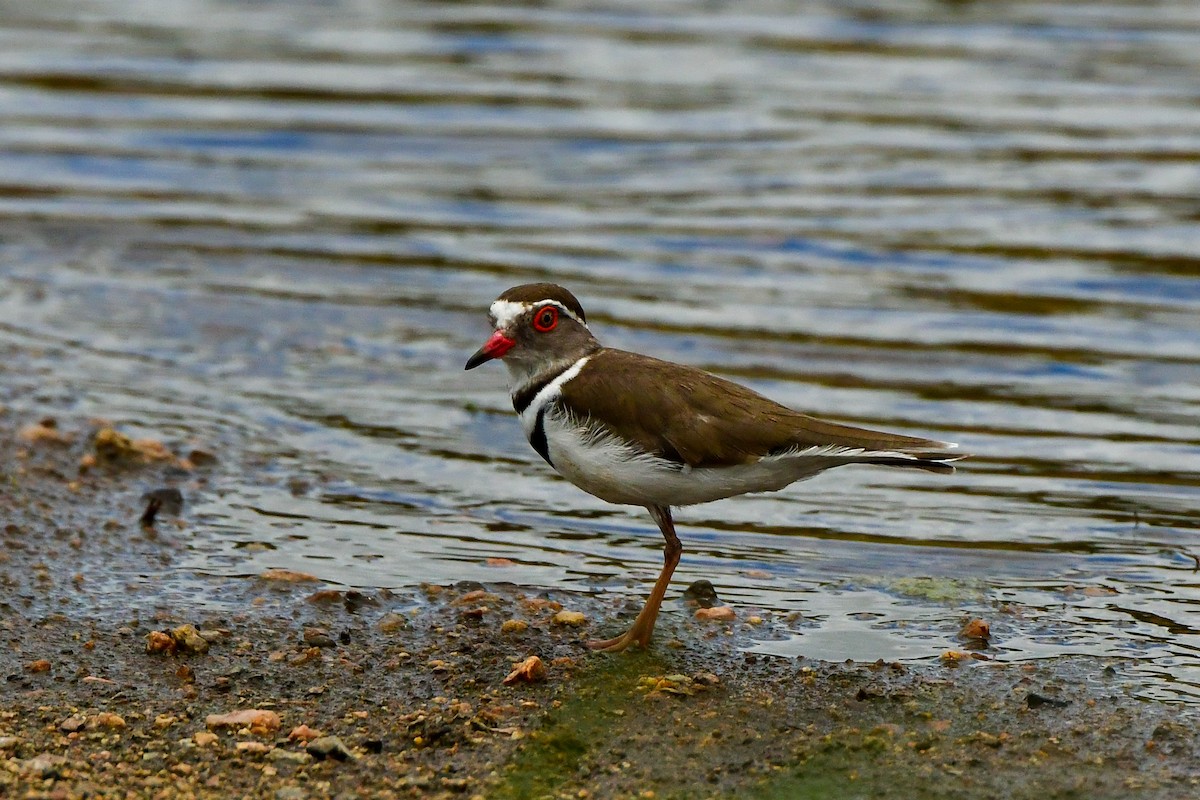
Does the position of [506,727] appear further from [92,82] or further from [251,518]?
[92,82]

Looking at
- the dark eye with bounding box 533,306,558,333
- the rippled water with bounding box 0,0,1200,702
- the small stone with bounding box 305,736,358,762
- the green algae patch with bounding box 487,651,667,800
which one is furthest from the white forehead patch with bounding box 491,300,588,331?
the small stone with bounding box 305,736,358,762

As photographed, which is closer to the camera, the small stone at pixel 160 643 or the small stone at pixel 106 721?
the small stone at pixel 106 721

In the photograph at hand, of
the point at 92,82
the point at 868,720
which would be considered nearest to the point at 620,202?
the point at 92,82

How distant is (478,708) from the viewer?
5828 mm

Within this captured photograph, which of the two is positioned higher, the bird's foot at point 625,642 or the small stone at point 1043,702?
the small stone at point 1043,702

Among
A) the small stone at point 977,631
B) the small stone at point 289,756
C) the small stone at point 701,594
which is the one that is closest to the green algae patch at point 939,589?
the small stone at point 977,631

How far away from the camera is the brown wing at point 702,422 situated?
247 inches

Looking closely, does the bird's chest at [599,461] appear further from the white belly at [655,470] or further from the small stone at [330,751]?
the small stone at [330,751]

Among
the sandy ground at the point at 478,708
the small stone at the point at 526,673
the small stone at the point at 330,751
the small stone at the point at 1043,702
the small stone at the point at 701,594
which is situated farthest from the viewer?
the small stone at the point at 701,594

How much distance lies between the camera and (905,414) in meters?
10.2

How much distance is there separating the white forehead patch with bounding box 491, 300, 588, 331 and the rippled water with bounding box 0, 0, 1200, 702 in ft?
4.22

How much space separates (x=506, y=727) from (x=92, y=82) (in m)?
14.6

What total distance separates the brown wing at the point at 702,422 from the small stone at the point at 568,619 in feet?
2.92

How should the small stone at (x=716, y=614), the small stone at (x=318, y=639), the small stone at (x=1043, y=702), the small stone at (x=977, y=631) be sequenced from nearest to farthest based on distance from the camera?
1. the small stone at (x=1043, y=702)
2. the small stone at (x=318, y=639)
3. the small stone at (x=977, y=631)
4. the small stone at (x=716, y=614)
